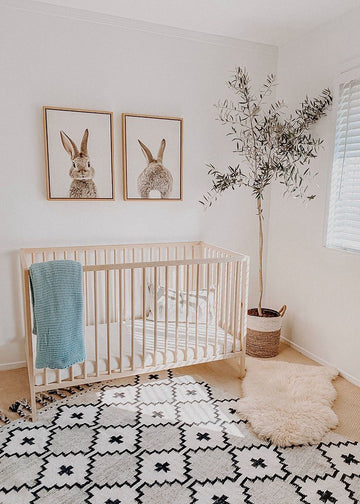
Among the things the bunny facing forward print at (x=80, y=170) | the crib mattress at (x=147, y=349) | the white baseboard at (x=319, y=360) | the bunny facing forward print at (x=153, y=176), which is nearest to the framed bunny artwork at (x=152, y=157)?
the bunny facing forward print at (x=153, y=176)

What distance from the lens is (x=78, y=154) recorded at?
8.90ft

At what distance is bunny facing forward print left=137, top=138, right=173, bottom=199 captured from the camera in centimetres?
291

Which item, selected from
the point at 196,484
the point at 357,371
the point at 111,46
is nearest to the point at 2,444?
the point at 196,484

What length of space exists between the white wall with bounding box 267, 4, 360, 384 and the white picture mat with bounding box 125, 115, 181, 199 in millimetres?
941

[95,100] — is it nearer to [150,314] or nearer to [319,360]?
[150,314]

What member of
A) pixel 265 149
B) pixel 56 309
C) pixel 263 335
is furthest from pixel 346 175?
pixel 56 309

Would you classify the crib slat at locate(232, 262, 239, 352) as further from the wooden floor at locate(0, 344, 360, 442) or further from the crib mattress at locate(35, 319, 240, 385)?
the wooden floor at locate(0, 344, 360, 442)

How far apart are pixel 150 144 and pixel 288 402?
78.0 inches

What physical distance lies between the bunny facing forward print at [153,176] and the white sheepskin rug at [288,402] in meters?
1.48

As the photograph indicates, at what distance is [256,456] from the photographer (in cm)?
188

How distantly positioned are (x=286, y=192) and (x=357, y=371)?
4.72ft

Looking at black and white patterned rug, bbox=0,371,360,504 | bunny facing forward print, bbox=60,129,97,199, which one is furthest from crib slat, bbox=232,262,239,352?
bunny facing forward print, bbox=60,129,97,199

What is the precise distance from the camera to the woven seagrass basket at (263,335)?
293 cm

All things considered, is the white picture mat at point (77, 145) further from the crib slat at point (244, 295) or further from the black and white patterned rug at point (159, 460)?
the black and white patterned rug at point (159, 460)
